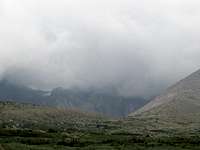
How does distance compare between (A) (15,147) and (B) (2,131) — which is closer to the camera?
(A) (15,147)

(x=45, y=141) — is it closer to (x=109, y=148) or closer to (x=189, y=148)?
(x=109, y=148)

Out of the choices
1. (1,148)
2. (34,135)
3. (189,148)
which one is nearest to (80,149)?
(1,148)

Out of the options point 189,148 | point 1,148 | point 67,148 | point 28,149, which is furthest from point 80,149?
point 189,148

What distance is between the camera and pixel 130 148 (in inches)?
4210

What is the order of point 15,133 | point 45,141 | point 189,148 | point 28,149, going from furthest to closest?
point 15,133 → point 45,141 → point 189,148 → point 28,149

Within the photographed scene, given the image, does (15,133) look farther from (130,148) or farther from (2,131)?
(130,148)

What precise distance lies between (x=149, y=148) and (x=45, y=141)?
1125 inches

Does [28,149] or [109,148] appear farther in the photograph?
[109,148]

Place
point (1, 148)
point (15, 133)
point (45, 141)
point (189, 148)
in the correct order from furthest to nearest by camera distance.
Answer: point (15, 133) → point (45, 141) → point (189, 148) → point (1, 148)

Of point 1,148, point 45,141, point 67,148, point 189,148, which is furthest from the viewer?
point 45,141

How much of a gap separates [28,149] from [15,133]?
161 feet

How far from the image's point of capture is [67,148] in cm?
10194

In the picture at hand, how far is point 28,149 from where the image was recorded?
95250 mm

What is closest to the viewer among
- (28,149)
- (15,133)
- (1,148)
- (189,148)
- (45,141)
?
(1,148)
